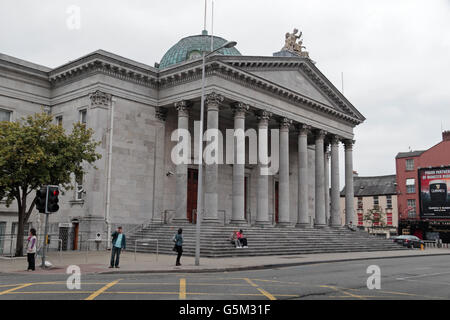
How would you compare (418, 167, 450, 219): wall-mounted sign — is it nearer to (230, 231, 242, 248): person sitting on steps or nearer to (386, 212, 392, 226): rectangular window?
(386, 212, 392, 226): rectangular window

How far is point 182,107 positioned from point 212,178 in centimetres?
611

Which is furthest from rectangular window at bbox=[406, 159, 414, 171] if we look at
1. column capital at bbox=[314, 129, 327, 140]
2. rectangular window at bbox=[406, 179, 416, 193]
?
column capital at bbox=[314, 129, 327, 140]

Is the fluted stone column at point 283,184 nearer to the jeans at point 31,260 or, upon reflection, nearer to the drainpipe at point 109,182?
the drainpipe at point 109,182

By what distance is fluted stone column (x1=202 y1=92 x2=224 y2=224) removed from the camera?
31016mm

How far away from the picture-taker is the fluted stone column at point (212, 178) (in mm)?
31016

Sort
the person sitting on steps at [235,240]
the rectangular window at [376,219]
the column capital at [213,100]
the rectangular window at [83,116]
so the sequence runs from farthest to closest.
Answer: the rectangular window at [376,219], the rectangular window at [83,116], the column capital at [213,100], the person sitting on steps at [235,240]

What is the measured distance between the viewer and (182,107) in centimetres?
3384

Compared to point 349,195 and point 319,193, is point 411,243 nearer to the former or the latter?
point 349,195

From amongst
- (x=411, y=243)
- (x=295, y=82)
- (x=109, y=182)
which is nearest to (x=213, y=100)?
(x=109, y=182)

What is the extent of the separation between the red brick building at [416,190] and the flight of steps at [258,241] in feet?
104

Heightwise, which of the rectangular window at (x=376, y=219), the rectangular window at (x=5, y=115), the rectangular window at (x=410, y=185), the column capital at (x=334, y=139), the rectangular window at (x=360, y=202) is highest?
the column capital at (x=334, y=139)

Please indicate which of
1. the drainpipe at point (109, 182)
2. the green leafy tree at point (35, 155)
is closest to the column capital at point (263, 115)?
the drainpipe at point (109, 182)
